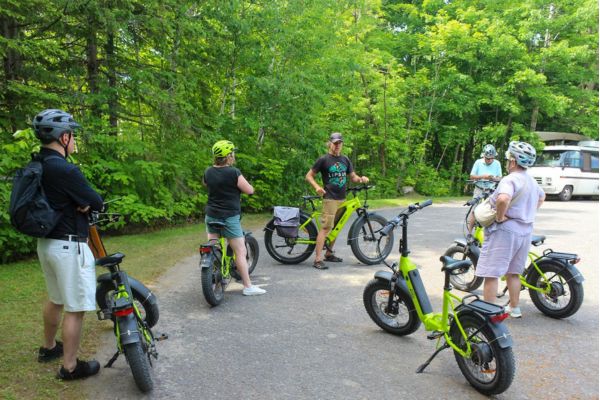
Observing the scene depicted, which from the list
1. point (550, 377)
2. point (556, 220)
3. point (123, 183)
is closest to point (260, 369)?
point (550, 377)

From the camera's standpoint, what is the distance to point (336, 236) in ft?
23.1

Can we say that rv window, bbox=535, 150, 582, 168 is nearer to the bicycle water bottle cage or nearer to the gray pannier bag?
Result: the gray pannier bag

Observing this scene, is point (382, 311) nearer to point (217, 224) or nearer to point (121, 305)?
point (217, 224)

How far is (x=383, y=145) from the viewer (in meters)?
20.0

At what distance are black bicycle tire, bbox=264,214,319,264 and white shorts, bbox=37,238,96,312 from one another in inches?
155

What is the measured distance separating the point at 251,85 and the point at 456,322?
9.04 metres

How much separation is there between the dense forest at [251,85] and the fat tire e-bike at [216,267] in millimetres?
2333

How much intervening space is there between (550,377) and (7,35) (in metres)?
9.49

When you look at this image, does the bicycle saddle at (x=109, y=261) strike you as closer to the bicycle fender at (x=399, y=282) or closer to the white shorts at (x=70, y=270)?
the white shorts at (x=70, y=270)


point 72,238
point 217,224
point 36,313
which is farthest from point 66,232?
point 217,224

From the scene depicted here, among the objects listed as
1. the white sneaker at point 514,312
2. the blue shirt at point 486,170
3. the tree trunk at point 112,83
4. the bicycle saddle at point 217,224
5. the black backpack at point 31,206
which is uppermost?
the tree trunk at point 112,83

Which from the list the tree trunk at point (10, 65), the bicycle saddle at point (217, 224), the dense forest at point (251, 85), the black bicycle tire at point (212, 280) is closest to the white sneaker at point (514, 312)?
the black bicycle tire at point (212, 280)

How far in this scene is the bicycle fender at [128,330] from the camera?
316cm

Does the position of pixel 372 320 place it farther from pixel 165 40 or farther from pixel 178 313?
pixel 165 40
